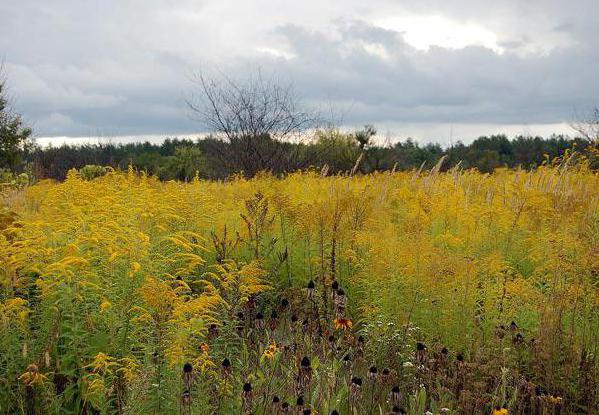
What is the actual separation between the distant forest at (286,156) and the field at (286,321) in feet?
9.12

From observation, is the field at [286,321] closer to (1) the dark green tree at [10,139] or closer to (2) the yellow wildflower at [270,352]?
(2) the yellow wildflower at [270,352]

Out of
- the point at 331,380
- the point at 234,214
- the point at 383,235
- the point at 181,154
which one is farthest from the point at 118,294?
the point at 181,154

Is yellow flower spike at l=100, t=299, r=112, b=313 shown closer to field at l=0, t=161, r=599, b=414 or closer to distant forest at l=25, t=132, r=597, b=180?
field at l=0, t=161, r=599, b=414

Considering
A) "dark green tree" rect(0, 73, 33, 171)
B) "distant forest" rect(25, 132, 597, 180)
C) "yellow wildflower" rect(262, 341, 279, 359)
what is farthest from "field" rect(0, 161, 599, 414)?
"dark green tree" rect(0, 73, 33, 171)

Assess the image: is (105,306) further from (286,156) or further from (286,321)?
(286,156)

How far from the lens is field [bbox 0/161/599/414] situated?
3.35 metres

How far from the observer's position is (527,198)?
713cm

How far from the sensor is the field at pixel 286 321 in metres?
3.35

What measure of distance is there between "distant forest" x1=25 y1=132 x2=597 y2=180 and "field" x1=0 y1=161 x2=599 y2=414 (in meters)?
2.78

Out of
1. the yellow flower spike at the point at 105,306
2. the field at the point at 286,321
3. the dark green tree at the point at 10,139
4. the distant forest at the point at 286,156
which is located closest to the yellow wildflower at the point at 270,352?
the field at the point at 286,321

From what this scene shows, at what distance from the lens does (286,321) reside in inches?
212

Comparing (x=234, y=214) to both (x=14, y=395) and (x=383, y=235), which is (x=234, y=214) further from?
(x=14, y=395)

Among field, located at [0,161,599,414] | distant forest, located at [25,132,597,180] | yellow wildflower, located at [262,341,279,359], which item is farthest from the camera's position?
distant forest, located at [25,132,597,180]

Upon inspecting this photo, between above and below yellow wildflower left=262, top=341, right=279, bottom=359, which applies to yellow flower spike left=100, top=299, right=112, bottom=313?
above
